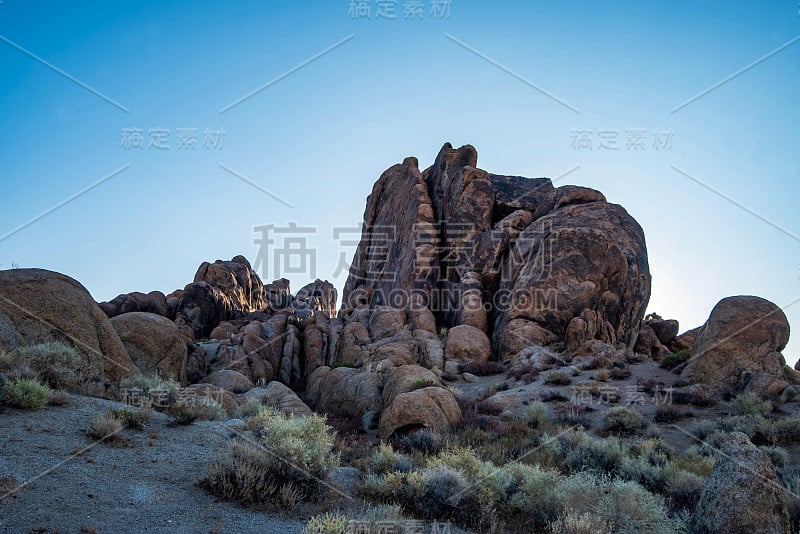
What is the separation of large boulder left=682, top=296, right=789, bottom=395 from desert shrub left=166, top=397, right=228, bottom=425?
738 inches

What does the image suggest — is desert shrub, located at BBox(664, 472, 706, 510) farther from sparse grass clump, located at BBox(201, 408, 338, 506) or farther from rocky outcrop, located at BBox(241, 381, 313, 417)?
rocky outcrop, located at BBox(241, 381, 313, 417)

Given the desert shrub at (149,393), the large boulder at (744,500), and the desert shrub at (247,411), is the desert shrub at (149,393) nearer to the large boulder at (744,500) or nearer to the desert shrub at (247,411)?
the desert shrub at (247,411)

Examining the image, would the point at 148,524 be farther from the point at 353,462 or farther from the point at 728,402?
the point at 728,402

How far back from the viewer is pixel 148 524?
5605 mm

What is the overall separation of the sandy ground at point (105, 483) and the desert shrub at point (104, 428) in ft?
0.45

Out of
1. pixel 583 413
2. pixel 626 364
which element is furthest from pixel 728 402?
pixel 626 364

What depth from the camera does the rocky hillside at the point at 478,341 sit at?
1329 centimetres

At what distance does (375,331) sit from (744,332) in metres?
22.9

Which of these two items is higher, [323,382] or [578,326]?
[578,326]

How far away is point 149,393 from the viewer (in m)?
11.4

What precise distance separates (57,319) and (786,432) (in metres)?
20.7

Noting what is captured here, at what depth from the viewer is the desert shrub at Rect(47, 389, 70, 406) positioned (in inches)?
348

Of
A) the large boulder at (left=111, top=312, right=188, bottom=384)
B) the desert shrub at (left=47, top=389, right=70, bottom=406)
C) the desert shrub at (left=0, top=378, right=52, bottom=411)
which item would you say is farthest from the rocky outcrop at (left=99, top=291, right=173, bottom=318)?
the desert shrub at (left=0, top=378, right=52, bottom=411)

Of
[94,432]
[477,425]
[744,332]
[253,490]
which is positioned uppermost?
[744,332]
